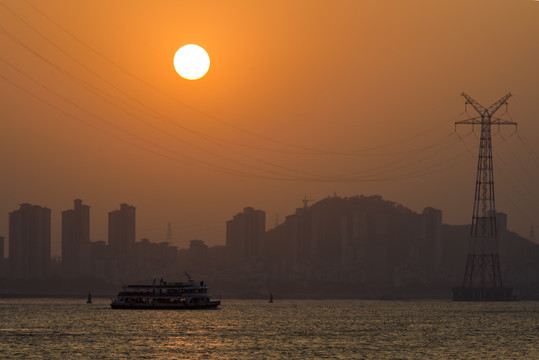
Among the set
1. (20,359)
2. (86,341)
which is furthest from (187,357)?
(86,341)

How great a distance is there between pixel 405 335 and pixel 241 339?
32016 mm

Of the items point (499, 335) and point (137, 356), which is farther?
point (499, 335)

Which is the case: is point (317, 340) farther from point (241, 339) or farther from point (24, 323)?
point (24, 323)

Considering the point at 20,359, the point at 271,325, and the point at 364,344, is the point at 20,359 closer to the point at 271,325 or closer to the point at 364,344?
the point at 364,344

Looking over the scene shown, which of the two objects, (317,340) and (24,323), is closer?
(317,340)

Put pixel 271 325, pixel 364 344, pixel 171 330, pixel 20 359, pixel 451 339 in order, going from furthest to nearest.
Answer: pixel 271 325
pixel 171 330
pixel 451 339
pixel 364 344
pixel 20 359

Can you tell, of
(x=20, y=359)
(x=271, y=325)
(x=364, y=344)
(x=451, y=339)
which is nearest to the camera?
(x=20, y=359)

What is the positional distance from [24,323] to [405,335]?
8094 centimetres

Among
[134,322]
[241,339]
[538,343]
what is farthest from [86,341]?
[538,343]

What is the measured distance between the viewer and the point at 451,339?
153 metres

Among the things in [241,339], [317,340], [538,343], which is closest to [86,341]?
[241,339]

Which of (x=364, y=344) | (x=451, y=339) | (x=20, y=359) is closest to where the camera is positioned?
(x=20, y=359)

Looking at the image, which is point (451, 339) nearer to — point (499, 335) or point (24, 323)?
point (499, 335)

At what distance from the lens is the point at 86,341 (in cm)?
14100
